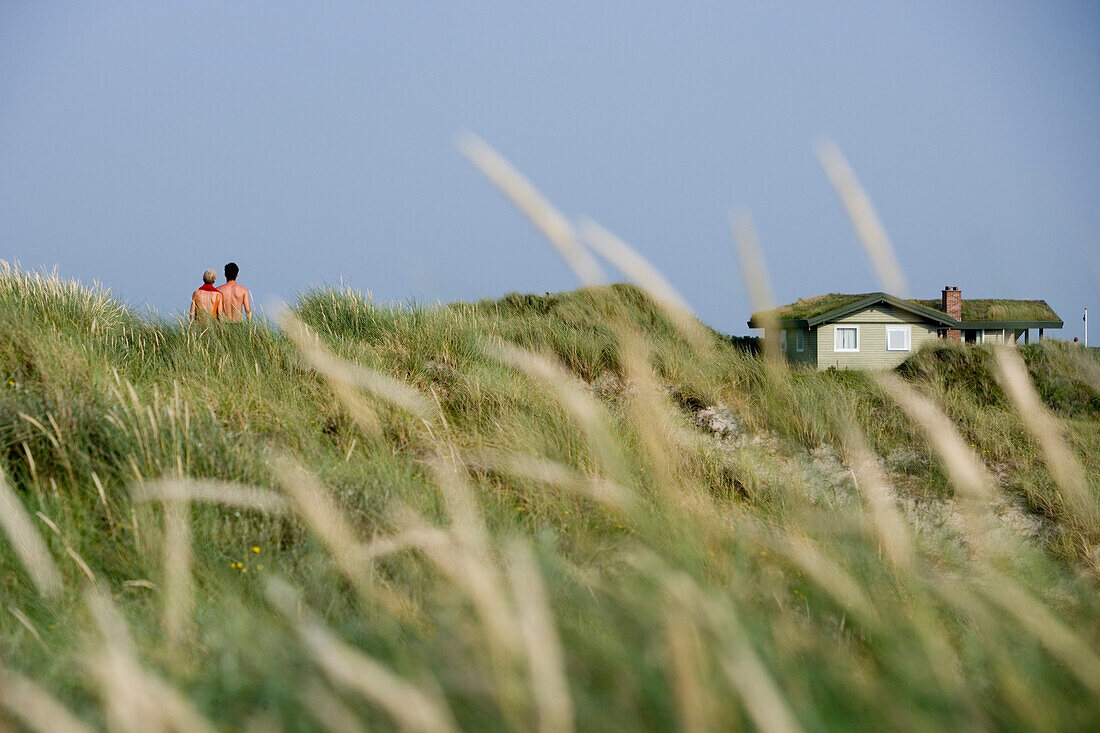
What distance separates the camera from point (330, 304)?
9414 mm

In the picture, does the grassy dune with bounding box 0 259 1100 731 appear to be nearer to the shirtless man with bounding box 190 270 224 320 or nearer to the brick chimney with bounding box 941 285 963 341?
the shirtless man with bounding box 190 270 224 320

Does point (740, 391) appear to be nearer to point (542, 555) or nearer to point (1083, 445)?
point (1083, 445)

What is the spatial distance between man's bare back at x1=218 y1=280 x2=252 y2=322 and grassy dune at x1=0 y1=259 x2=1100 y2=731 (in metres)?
1.20

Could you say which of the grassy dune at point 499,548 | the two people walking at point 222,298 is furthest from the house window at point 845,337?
the two people walking at point 222,298

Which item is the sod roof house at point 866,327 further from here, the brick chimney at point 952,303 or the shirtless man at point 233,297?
the shirtless man at point 233,297

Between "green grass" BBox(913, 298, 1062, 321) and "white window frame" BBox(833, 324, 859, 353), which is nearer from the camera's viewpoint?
"white window frame" BBox(833, 324, 859, 353)

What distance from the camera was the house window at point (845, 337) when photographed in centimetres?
3198

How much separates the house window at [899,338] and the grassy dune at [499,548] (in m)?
25.9

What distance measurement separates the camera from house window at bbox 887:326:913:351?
1281 inches

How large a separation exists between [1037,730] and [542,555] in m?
1.57

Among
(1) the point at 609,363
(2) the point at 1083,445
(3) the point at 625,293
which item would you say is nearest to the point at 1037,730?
(2) the point at 1083,445

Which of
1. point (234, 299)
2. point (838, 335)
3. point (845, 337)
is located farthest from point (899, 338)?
point (234, 299)

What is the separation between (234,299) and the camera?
932 cm

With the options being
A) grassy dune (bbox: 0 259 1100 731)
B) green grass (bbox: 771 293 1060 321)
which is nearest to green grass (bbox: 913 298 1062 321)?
green grass (bbox: 771 293 1060 321)
